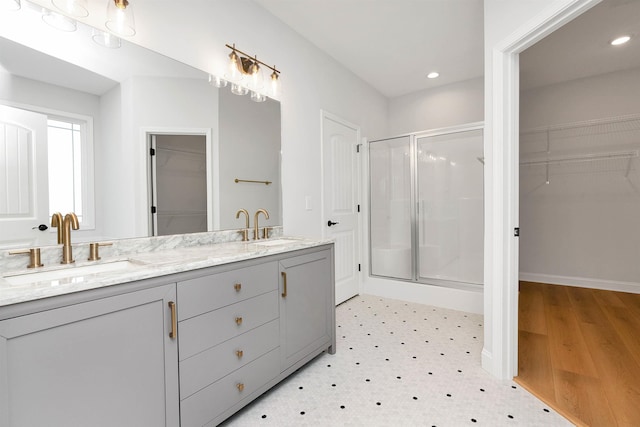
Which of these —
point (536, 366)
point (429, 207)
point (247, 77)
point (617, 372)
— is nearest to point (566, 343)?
point (617, 372)

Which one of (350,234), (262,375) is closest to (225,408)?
(262,375)

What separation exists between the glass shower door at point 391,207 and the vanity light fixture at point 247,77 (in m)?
1.63

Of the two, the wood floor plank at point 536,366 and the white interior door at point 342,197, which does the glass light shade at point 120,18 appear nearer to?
the white interior door at point 342,197

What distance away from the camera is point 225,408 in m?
1.44

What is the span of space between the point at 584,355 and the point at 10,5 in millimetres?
3753

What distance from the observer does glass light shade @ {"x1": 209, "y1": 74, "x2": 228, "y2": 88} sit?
2043 mm

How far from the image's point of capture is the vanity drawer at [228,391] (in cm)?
130

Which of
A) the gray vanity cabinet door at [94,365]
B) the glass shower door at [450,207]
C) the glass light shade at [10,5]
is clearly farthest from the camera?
the glass shower door at [450,207]

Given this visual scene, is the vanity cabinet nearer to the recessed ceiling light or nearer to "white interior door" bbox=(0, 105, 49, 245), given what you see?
"white interior door" bbox=(0, 105, 49, 245)

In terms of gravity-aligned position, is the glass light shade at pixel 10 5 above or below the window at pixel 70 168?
above

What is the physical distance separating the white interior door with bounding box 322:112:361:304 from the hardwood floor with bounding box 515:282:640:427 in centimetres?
168

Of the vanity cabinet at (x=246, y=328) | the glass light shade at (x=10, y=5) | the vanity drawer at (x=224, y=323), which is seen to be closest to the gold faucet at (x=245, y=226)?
the vanity cabinet at (x=246, y=328)

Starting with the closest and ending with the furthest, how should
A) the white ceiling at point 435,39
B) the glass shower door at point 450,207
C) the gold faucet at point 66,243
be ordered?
1. the gold faucet at point 66,243
2. the white ceiling at point 435,39
3. the glass shower door at point 450,207

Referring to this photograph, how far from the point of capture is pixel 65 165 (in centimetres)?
146
